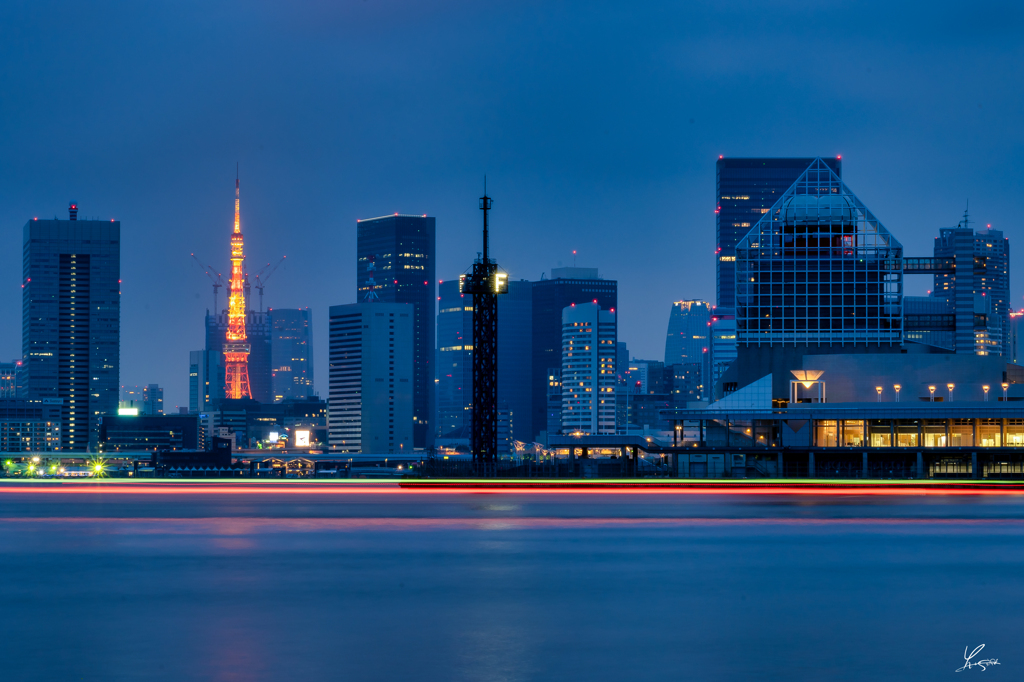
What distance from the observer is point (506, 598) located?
27.4 meters

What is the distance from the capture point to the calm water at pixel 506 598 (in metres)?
20.0

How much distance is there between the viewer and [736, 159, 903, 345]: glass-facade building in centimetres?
16462

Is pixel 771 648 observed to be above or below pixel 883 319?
below

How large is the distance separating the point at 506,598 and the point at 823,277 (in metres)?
145

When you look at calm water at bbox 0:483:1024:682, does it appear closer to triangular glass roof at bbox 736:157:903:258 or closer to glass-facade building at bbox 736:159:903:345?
glass-facade building at bbox 736:159:903:345

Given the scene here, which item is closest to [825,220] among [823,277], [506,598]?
[823,277]

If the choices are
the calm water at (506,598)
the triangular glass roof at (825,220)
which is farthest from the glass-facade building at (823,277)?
the calm water at (506,598)

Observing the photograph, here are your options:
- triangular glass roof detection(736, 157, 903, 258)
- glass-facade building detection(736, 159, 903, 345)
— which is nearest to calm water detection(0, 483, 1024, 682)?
glass-facade building detection(736, 159, 903, 345)

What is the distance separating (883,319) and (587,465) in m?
60.4

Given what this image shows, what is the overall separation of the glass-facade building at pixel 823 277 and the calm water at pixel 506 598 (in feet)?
378

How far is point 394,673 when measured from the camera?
19078 millimetres

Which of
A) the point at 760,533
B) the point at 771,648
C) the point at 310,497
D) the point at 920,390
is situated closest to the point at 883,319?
the point at 920,390

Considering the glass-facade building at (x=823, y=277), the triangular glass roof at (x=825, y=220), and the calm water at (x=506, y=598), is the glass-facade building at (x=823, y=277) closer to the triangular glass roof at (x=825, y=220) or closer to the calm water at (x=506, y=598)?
the triangular glass roof at (x=825, y=220)

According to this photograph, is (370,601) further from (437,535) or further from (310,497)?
(310,497)
